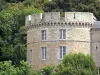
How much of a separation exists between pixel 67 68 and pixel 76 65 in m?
1.30

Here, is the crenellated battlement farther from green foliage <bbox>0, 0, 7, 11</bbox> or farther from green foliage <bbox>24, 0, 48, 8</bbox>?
green foliage <bbox>24, 0, 48, 8</bbox>

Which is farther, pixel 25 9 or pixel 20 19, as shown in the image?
pixel 25 9

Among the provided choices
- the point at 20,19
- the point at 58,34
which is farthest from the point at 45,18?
the point at 20,19

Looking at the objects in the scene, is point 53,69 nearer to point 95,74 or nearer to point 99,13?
point 95,74

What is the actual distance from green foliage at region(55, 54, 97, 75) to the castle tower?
2826 millimetres

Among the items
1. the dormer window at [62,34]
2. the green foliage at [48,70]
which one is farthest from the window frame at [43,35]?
the green foliage at [48,70]

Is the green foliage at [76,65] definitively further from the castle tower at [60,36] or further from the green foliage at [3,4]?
the green foliage at [3,4]

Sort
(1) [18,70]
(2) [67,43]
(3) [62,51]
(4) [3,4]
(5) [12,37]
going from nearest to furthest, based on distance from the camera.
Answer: (1) [18,70], (2) [67,43], (3) [62,51], (5) [12,37], (4) [3,4]

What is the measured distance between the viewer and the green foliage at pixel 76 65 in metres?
60.8

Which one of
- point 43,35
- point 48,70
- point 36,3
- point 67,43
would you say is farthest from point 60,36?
point 36,3

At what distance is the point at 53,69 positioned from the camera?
6319 centimetres

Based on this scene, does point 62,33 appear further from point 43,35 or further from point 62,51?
point 43,35

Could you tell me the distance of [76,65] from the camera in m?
61.9

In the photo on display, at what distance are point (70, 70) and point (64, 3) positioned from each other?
1403 inches
